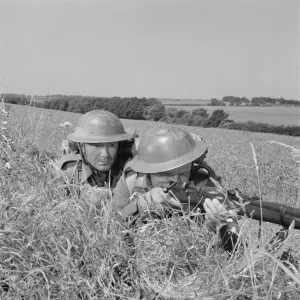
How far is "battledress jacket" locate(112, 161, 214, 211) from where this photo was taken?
336cm

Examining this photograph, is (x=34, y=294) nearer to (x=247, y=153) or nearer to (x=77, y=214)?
(x=77, y=214)

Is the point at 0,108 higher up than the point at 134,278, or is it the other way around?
the point at 0,108

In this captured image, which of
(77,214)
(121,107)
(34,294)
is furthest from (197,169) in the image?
(121,107)

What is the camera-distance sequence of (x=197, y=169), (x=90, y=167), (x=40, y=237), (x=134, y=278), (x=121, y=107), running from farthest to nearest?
(x=121, y=107), (x=90, y=167), (x=197, y=169), (x=40, y=237), (x=134, y=278)

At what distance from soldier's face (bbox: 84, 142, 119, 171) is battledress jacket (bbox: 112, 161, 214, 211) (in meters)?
0.74

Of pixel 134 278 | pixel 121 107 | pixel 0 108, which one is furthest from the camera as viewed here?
pixel 121 107

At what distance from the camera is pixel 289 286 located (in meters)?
1.93

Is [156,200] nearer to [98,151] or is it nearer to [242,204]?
[242,204]

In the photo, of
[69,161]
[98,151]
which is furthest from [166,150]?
[69,161]

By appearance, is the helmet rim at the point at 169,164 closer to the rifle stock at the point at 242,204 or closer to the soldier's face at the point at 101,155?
the rifle stock at the point at 242,204

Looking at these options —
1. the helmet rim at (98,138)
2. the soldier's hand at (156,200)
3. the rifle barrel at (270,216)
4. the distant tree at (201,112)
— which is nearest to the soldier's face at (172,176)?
the soldier's hand at (156,200)

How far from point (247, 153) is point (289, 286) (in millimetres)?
8133

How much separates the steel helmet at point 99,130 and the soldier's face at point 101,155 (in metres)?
0.07

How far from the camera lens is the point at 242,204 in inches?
79.3
